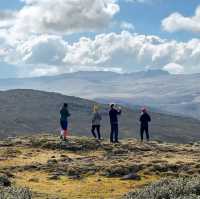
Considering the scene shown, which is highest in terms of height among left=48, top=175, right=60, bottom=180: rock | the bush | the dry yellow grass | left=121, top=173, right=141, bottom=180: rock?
the bush

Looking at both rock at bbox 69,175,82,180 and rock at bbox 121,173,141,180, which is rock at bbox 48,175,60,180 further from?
rock at bbox 121,173,141,180

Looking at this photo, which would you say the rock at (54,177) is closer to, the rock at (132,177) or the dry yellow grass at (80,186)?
the dry yellow grass at (80,186)

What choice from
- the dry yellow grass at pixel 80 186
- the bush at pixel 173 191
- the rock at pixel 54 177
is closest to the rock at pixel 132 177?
the dry yellow grass at pixel 80 186

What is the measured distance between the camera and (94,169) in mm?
29688

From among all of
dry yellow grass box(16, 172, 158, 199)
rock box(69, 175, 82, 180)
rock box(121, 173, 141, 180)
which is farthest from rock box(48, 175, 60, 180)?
rock box(121, 173, 141, 180)

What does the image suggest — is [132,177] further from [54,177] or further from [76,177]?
[54,177]

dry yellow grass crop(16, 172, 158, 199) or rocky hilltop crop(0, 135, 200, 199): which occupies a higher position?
rocky hilltop crop(0, 135, 200, 199)

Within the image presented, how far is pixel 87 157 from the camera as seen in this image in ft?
115

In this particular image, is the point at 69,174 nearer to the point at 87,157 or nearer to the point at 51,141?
the point at 87,157

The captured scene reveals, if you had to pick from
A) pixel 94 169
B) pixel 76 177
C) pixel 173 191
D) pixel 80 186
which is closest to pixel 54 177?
pixel 76 177

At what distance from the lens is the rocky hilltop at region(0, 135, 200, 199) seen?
1780 cm

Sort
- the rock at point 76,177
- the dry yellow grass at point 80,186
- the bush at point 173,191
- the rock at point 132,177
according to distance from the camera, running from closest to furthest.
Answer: the bush at point 173,191 → the dry yellow grass at point 80,186 → the rock at point 132,177 → the rock at point 76,177

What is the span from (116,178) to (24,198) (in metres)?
13.1

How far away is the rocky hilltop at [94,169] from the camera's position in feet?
58.4
